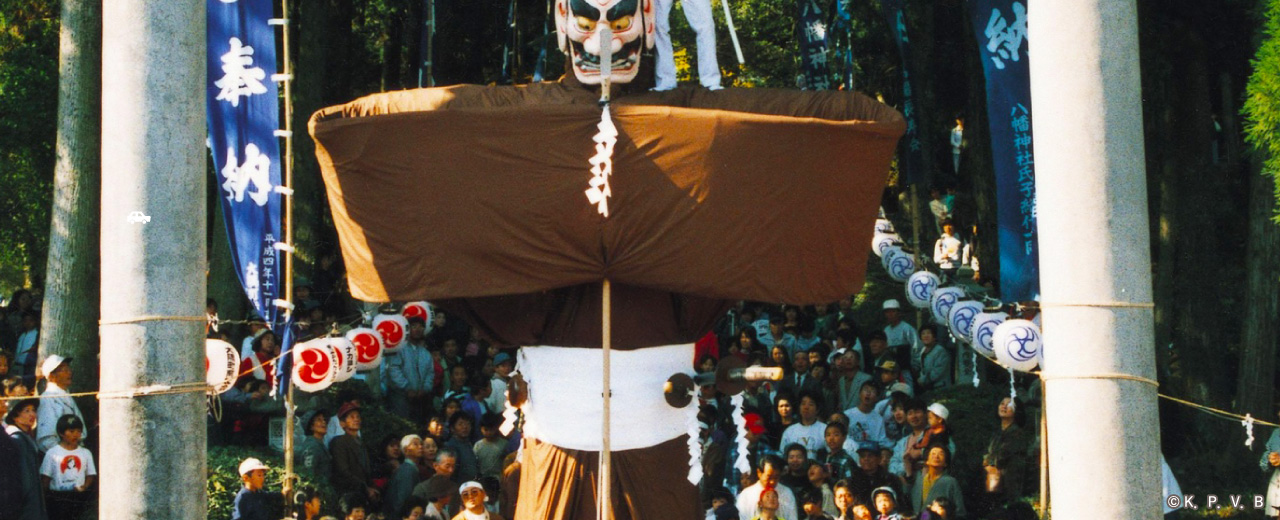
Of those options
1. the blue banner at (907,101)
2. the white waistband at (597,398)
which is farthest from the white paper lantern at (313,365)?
the blue banner at (907,101)

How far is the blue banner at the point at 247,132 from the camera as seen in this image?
10.5 meters

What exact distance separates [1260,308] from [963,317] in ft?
9.52

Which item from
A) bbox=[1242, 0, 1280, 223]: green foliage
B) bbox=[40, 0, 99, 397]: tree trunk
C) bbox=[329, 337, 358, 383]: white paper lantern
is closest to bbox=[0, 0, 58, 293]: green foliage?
bbox=[40, 0, 99, 397]: tree trunk

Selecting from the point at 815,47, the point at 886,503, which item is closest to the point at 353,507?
the point at 886,503

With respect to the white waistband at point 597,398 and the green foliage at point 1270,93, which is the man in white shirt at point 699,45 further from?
the green foliage at point 1270,93

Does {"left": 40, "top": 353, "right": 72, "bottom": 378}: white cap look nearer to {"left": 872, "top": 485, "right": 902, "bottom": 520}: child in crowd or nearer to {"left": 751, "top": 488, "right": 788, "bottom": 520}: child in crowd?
{"left": 751, "top": 488, "right": 788, "bottom": 520}: child in crowd

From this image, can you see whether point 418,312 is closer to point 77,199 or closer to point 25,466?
point 77,199

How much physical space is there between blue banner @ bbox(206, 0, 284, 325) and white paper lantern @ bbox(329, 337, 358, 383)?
2.74 ft

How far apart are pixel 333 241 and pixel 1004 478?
12001 millimetres

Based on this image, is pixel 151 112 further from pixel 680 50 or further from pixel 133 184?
pixel 680 50

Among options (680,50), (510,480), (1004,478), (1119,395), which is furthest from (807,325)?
(1119,395)

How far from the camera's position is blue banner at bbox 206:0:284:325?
34.5ft

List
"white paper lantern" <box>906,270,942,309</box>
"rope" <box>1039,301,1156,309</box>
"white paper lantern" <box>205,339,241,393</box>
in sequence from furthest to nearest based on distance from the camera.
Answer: "white paper lantern" <box>906,270,942,309</box>
"white paper lantern" <box>205,339,241,393</box>
"rope" <box>1039,301,1156,309</box>

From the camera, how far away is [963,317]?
14.0 meters
